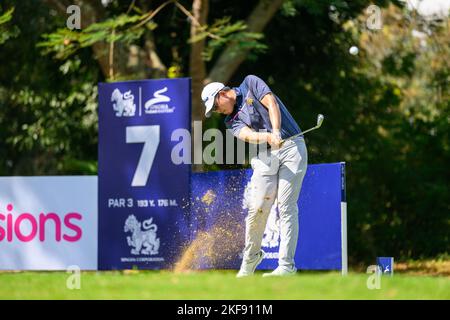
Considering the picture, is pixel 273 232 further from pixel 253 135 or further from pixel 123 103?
pixel 123 103

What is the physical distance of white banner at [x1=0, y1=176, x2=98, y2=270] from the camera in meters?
14.5

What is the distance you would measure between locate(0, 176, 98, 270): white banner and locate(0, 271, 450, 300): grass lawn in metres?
5.17

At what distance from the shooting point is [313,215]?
12375mm

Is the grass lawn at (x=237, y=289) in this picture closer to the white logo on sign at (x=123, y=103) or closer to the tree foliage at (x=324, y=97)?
the white logo on sign at (x=123, y=103)

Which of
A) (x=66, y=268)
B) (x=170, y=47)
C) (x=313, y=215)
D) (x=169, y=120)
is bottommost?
(x=66, y=268)

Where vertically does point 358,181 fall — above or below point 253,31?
below

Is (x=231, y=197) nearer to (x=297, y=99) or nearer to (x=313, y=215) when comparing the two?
(x=313, y=215)

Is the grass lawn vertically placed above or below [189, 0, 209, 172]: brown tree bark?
below

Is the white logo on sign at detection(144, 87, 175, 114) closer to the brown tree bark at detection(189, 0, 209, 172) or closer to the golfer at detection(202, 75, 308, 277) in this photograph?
the golfer at detection(202, 75, 308, 277)

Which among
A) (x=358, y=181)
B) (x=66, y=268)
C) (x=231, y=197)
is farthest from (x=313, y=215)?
(x=358, y=181)

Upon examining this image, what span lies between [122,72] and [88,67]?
218 cm

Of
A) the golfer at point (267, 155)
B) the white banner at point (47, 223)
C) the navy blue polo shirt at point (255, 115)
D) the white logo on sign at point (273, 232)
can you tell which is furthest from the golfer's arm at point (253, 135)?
the white banner at point (47, 223)

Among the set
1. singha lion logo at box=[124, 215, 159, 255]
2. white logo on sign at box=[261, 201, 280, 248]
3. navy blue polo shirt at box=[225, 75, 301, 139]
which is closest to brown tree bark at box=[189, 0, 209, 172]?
singha lion logo at box=[124, 215, 159, 255]
